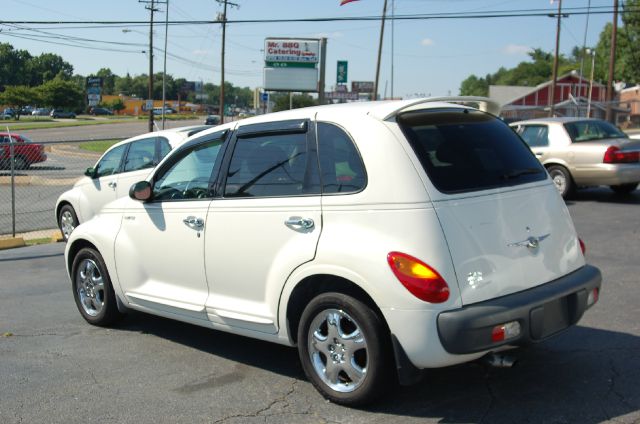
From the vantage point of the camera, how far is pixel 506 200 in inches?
167

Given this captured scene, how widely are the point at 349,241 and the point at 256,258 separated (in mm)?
833

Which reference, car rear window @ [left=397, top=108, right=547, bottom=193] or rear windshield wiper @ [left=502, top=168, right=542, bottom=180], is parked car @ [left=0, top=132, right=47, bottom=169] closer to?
car rear window @ [left=397, top=108, right=547, bottom=193]

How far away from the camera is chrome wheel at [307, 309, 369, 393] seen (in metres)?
4.15

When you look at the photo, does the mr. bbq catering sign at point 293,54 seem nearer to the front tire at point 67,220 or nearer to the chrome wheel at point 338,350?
the front tire at point 67,220

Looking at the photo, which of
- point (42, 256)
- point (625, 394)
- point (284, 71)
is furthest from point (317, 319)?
point (284, 71)

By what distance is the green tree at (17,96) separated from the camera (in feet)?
257

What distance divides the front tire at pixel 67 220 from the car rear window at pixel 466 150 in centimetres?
858

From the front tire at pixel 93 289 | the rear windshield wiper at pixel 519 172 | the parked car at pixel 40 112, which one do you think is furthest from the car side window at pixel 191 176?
the parked car at pixel 40 112

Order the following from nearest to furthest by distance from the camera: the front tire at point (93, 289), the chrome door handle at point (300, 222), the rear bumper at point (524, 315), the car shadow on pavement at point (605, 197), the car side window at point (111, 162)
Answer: the rear bumper at point (524, 315), the chrome door handle at point (300, 222), the front tire at point (93, 289), the car side window at point (111, 162), the car shadow on pavement at point (605, 197)

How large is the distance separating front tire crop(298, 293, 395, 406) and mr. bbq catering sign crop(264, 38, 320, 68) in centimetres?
3081

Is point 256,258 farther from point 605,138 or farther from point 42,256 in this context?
point 605,138

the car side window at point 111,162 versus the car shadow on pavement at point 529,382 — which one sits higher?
the car side window at point 111,162

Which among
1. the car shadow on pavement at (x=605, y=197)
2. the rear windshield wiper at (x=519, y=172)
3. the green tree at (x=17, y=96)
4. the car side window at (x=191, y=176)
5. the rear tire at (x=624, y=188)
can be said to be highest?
the green tree at (x=17, y=96)

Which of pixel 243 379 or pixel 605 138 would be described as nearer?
pixel 243 379
